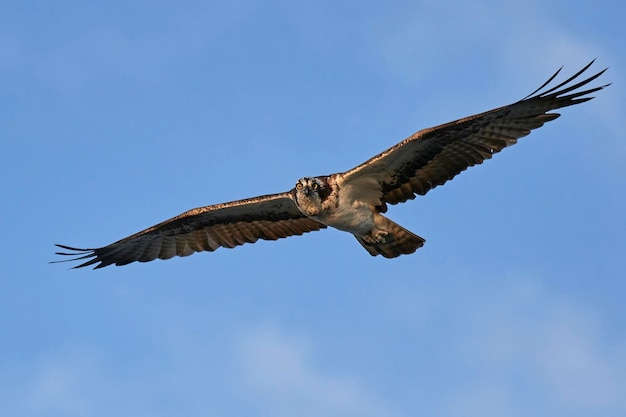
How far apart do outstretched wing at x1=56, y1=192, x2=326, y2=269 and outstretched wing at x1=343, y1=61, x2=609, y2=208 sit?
1633 millimetres

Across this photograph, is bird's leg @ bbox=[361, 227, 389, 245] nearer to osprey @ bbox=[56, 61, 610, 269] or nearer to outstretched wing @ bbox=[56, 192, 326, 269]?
osprey @ bbox=[56, 61, 610, 269]

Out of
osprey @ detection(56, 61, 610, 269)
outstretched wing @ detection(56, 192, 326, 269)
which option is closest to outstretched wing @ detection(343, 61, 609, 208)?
osprey @ detection(56, 61, 610, 269)

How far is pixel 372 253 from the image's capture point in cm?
1661

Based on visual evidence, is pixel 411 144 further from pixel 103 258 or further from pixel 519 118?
pixel 103 258

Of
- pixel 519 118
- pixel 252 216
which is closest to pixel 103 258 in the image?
pixel 252 216

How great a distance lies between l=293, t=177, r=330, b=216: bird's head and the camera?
15750mm

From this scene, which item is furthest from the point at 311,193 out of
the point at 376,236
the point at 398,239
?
the point at 398,239

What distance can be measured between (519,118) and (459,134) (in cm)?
85

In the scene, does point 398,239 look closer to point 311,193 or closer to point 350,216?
point 350,216

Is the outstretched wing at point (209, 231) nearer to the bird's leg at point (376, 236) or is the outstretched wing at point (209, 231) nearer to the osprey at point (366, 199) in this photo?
the osprey at point (366, 199)

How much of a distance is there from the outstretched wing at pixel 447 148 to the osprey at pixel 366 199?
13 mm

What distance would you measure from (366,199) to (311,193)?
39.5 inches

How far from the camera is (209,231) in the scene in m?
18.1

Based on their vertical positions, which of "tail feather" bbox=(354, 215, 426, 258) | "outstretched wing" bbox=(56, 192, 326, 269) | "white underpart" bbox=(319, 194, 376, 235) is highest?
"outstretched wing" bbox=(56, 192, 326, 269)
